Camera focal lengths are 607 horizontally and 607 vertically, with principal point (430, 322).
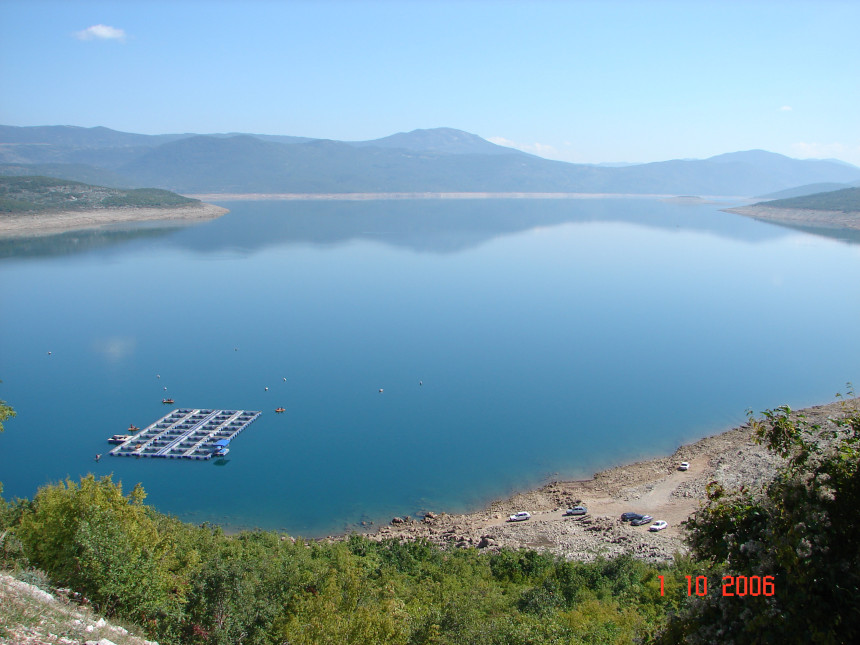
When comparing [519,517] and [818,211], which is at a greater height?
[818,211]

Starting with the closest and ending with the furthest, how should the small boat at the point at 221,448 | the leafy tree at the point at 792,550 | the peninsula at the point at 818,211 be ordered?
the leafy tree at the point at 792,550, the small boat at the point at 221,448, the peninsula at the point at 818,211

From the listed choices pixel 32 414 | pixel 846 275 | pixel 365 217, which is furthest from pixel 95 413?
pixel 365 217

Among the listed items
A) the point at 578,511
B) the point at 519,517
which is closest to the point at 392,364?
the point at 519,517

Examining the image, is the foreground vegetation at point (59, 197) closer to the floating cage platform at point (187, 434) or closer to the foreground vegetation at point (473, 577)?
the floating cage platform at point (187, 434)

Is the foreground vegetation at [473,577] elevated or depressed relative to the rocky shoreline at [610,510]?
elevated

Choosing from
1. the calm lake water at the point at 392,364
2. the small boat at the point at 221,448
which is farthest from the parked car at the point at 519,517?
the small boat at the point at 221,448
